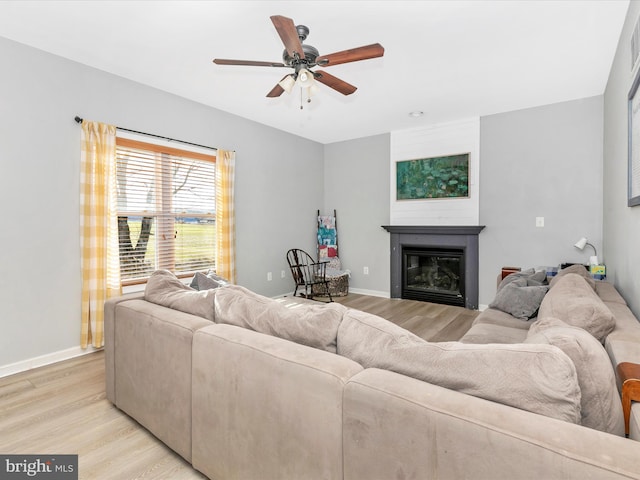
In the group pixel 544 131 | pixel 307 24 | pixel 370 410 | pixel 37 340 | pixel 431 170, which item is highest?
pixel 307 24

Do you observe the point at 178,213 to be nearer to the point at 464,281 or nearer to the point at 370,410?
the point at 370,410

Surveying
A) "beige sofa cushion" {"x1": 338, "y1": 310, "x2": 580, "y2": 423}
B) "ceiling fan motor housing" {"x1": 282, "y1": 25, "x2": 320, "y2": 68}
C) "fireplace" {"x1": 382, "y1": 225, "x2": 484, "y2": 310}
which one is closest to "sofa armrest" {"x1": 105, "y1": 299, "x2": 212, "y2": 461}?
"beige sofa cushion" {"x1": 338, "y1": 310, "x2": 580, "y2": 423}

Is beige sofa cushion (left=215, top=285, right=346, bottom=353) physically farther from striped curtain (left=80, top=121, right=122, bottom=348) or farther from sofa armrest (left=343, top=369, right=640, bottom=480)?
striped curtain (left=80, top=121, right=122, bottom=348)

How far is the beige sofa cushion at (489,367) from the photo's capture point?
0.84 metres

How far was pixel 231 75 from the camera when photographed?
10.9ft

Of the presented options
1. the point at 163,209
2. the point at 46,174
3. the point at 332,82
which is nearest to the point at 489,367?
the point at 332,82

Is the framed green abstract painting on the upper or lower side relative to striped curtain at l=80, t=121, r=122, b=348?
upper

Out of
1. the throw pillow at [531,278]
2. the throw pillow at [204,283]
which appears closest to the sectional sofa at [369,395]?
the throw pillow at [204,283]

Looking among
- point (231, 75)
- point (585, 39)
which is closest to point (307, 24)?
point (231, 75)

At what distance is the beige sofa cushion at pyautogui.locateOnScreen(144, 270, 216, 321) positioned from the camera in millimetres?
1792

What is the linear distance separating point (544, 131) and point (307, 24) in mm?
3373

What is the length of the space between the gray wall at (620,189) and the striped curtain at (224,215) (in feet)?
12.8

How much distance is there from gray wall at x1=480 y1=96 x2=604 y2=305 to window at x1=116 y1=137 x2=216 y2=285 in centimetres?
377

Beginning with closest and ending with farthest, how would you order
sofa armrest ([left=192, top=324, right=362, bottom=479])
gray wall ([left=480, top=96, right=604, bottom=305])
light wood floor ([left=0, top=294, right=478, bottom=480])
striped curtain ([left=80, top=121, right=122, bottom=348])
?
sofa armrest ([left=192, top=324, right=362, bottom=479])
light wood floor ([left=0, top=294, right=478, bottom=480])
striped curtain ([left=80, top=121, right=122, bottom=348])
gray wall ([left=480, top=96, right=604, bottom=305])
